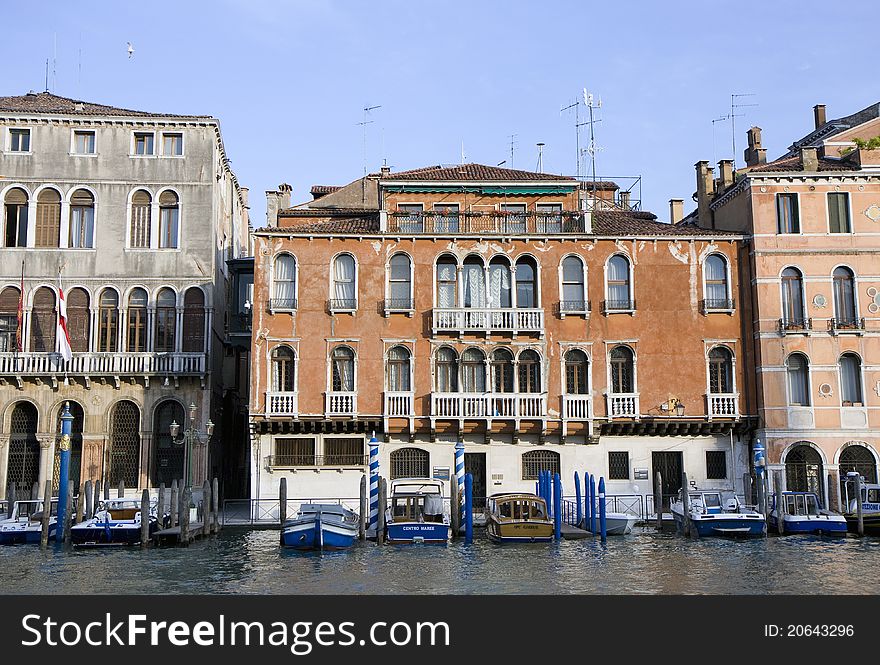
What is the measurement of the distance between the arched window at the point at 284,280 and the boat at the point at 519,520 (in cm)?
→ 829

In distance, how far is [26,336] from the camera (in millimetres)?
28594

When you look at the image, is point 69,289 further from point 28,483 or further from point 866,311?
point 866,311

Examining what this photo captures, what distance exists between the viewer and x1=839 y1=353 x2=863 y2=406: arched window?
2794 centimetres

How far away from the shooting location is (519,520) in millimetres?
23094

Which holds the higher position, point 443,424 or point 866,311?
point 866,311

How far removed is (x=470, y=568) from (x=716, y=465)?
1182 centimetres

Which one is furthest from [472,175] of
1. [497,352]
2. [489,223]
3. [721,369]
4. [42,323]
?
[42,323]

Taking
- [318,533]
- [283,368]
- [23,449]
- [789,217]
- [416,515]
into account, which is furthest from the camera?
[789,217]

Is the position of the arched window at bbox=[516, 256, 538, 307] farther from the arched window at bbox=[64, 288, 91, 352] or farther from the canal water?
the arched window at bbox=[64, 288, 91, 352]

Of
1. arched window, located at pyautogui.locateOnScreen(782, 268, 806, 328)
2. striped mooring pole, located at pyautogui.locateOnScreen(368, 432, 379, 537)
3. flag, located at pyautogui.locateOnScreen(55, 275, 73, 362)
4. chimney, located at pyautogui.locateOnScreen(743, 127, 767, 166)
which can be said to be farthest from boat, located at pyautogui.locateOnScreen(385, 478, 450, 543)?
chimney, located at pyautogui.locateOnScreen(743, 127, 767, 166)

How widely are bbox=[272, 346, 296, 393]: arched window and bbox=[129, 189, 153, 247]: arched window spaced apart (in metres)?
5.39

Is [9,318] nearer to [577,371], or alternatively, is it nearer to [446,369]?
[446,369]

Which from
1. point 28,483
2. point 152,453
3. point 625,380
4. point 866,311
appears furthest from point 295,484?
point 866,311
